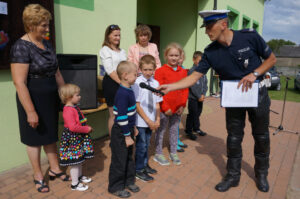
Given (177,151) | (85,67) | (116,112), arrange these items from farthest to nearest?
1. (177,151)
2. (85,67)
3. (116,112)

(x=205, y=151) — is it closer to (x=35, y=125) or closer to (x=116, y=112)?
(x=116, y=112)

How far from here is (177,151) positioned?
13.0 feet

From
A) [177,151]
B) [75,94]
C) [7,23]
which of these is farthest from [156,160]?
[7,23]

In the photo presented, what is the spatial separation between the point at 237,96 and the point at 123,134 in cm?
130

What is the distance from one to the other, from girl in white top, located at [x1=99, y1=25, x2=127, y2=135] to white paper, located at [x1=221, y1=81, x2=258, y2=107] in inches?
59.3

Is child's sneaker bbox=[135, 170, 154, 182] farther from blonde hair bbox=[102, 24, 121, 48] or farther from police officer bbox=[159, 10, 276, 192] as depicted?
blonde hair bbox=[102, 24, 121, 48]

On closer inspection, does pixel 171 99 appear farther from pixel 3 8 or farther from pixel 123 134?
pixel 3 8

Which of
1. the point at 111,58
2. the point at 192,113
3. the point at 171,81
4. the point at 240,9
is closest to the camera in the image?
the point at 171,81

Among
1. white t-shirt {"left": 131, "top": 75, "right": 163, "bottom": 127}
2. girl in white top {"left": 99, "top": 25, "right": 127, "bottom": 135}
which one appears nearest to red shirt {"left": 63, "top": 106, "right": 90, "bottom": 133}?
white t-shirt {"left": 131, "top": 75, "right": 163, "bottom": 127}

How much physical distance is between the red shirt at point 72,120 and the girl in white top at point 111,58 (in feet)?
2.99

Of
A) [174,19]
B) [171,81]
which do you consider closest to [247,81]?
[171,81]

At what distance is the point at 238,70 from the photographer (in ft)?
8.23

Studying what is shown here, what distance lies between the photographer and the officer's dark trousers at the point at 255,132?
2.63 m

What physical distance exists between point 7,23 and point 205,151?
3.50 meters
